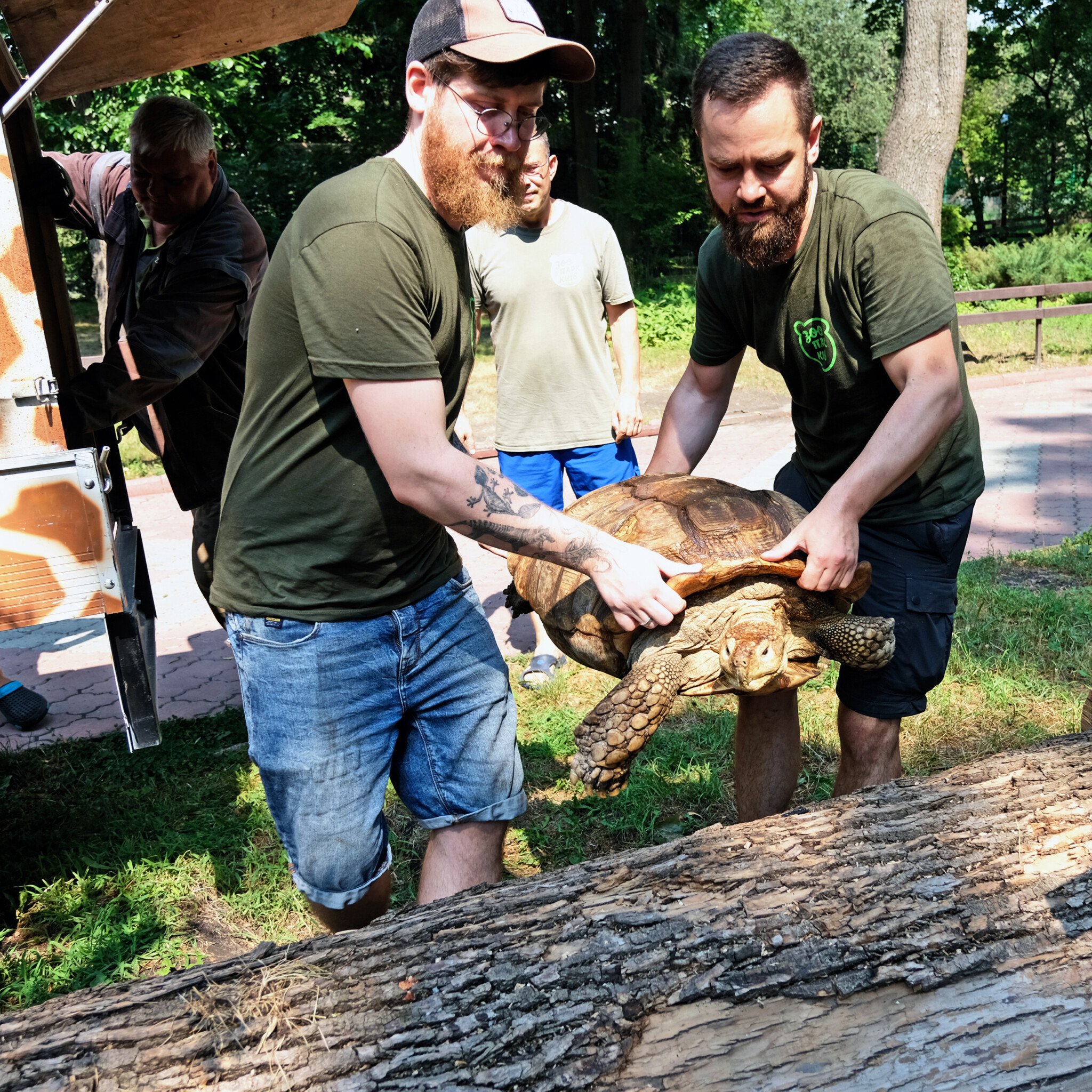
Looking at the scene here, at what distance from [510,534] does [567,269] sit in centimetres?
304

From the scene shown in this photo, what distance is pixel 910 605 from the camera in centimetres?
320

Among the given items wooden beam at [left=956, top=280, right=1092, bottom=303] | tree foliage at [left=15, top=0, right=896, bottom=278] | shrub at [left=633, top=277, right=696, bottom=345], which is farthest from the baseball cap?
shrub at [left=633, top=277, right=696, bottom=345]

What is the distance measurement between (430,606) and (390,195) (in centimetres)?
106

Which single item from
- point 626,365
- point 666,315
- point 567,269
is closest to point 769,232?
point 567,269

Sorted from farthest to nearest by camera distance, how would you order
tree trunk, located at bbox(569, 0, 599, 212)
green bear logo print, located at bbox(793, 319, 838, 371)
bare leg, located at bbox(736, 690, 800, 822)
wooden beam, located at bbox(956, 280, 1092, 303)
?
1. tree trunk, located at bbox(569, 0, 599, 212)
2. wooden beam, located at bbox(956, 280, 1092, 303)
3. bare leg, located at bbox(736, 690, 800, 822)
4. green bear logo print, located at bbox(793, 319, 838, 371)

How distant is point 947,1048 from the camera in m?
1.90

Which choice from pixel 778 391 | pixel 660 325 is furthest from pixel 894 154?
pixel 660 325

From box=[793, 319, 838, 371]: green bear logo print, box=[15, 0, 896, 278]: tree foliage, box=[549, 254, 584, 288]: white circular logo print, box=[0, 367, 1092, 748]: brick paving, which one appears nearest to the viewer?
box=[793, 319, 838, 371]: green bear logo print

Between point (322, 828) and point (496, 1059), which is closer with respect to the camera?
point (496, 1059)

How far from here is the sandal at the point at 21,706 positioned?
5.35 meters

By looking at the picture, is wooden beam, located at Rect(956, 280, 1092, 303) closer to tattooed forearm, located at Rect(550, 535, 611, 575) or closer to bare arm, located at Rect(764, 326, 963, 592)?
bare arm, located at Rect(764, 326, 963, 592)

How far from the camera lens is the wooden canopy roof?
139 inches

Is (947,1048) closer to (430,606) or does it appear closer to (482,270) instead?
(430,606)

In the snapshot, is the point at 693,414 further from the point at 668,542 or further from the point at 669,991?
the point at 669,991
